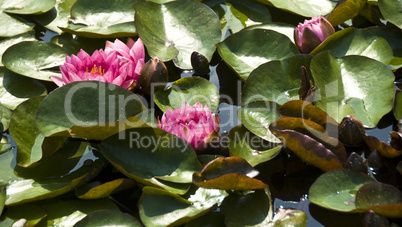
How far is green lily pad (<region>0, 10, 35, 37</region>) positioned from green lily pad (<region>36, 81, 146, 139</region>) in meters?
1.06

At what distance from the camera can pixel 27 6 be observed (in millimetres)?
2891

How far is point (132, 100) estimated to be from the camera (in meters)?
2.06

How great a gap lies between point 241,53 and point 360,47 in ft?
2.10

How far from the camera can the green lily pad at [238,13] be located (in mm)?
2807

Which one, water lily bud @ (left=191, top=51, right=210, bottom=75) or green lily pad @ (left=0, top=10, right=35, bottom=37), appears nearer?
water lily bud @ (left=191, top=51, right=210, bottom=75)

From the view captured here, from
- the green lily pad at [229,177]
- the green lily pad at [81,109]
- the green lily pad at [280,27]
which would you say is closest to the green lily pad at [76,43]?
the green lily pad at [81,109]

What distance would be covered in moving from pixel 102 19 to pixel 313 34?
1248mm

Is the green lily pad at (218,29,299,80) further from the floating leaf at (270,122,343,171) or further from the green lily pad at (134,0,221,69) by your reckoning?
the floating leaf at (270,122,343,171)

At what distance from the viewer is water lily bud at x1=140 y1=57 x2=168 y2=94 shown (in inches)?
90.4

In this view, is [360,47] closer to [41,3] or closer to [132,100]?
[132,100]

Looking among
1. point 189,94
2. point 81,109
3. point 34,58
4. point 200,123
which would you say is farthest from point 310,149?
point 34,58

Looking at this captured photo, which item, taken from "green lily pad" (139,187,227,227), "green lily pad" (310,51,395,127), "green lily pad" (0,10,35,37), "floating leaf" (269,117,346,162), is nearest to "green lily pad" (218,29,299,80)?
"green lily pad" (310,51,395,127)

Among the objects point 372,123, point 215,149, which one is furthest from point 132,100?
point 372,123

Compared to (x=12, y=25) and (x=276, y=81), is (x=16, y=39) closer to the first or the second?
(x=12, y=25)
